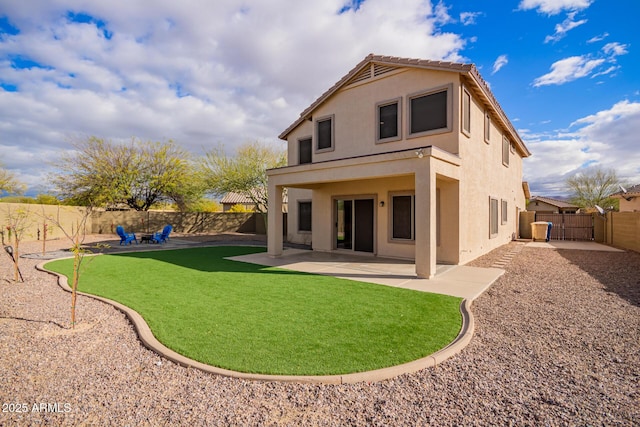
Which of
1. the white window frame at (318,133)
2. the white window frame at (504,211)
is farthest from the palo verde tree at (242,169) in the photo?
the white window frame at (504,211)

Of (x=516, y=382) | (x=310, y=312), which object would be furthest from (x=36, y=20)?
(x=516, y=382)

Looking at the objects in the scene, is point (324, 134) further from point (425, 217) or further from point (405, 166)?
point (425, 217)

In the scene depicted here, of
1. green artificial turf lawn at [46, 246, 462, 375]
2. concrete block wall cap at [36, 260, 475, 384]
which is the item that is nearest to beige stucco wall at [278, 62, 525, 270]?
green artificial turf lawn at [46, 246, 462, 375]

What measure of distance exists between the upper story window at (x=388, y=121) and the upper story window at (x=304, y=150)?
4655mm

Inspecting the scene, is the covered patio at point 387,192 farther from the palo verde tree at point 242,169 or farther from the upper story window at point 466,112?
the palo verde tree at point 242,169

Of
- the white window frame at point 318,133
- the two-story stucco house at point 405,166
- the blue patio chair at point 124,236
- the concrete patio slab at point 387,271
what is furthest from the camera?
the blue patio chair at point 124,236

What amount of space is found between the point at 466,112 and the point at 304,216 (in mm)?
9518

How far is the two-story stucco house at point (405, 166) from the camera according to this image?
891 cm

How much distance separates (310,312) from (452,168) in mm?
6717

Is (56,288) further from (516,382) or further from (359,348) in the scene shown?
(516,382)

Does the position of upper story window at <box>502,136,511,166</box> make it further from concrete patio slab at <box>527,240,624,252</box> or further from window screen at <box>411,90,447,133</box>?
window screen at <box>411,90,447,133</box>

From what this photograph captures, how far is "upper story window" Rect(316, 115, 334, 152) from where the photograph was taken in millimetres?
13336

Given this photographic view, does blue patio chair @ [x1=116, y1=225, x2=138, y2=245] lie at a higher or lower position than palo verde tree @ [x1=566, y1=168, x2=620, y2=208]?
lower

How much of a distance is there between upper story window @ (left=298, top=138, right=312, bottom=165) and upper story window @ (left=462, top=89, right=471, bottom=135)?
7.47m
